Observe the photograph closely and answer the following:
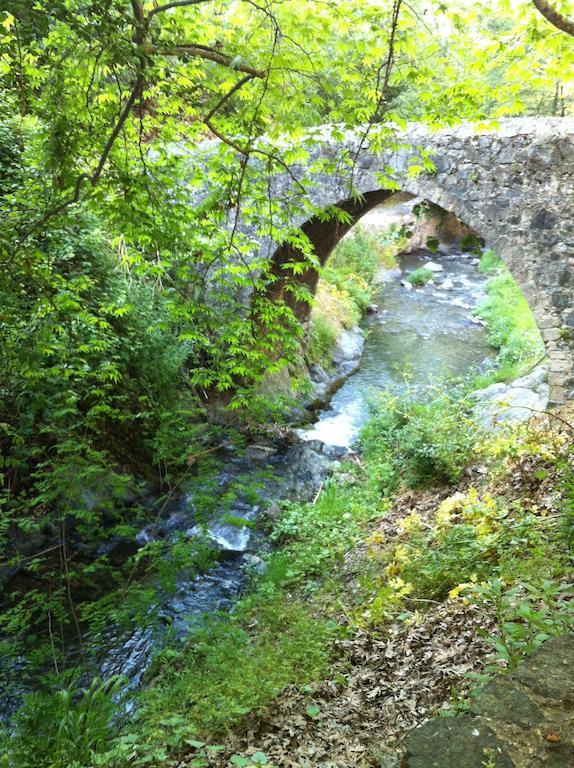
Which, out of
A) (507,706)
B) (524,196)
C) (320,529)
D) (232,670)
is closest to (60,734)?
(232,670)

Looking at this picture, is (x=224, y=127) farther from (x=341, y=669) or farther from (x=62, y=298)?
(x=341, y=669)

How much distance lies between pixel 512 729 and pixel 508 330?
35.1ft

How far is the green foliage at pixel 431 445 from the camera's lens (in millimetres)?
5172

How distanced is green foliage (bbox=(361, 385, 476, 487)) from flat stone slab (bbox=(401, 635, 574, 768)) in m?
3.46

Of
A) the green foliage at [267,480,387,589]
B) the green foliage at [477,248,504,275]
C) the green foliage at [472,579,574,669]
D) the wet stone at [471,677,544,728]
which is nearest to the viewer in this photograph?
the wet stone at [471,677,544,728]

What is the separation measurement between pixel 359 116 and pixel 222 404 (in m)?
5.03

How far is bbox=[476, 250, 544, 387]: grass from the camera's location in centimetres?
876

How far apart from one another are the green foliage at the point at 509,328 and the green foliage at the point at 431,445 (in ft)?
9.36

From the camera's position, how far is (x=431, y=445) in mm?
5352

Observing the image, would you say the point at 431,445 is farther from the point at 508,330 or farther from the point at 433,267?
the point at 433,267

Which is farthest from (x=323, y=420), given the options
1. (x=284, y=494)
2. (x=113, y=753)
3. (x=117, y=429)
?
(x=113, y=753)

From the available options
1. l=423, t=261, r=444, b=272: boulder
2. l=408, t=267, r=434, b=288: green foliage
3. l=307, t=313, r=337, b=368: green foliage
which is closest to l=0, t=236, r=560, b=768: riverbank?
l=307, t=313, r=337, b=368: green foliage

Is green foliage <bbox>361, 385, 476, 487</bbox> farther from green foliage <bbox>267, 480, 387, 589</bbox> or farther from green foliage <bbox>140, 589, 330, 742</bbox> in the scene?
green foliage <bbox>140, 589, 330, 742</bbox>

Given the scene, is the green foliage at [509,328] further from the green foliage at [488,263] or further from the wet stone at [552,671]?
the wet stone at [552,671]
